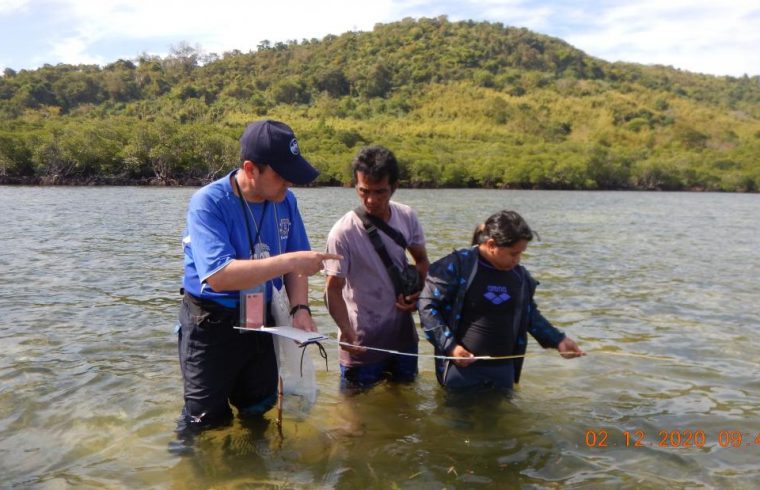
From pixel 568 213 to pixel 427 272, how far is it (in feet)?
121

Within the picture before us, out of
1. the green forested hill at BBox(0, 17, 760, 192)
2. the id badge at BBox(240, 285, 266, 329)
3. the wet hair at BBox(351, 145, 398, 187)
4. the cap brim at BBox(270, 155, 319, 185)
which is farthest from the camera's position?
the green forested hill at BBox(0, 17, 760, 192)

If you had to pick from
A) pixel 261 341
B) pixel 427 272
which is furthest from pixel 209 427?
pixel 427 272

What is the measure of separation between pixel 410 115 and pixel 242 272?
13626 cm

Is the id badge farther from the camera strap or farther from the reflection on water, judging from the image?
the camera strap

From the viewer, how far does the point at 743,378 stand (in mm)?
6957

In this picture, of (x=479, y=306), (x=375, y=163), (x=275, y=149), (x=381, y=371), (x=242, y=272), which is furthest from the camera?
(x=381, y=371)

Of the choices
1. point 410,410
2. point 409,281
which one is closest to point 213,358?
point 409,281

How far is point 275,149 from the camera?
→ 341 cm

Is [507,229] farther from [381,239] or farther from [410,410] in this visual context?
[410,410]

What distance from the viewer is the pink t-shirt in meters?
4.62

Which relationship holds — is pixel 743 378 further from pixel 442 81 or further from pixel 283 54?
pixel 283 54
